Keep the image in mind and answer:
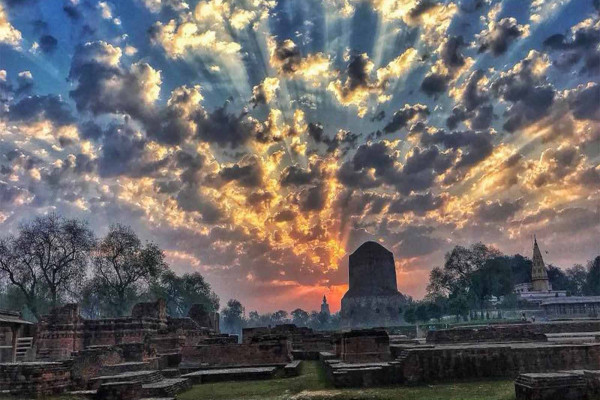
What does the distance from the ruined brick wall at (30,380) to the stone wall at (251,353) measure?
658 centimetres

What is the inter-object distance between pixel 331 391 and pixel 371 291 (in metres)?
86.7

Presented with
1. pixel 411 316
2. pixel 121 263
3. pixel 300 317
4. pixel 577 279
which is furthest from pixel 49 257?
pixel 300 317

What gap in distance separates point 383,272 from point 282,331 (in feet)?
231

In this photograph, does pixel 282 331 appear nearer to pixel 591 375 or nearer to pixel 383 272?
pixel 591 375

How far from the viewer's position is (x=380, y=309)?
92.6m

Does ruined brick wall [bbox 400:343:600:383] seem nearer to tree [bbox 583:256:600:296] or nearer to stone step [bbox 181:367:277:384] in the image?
stone step [bbox 181:367:277:384]

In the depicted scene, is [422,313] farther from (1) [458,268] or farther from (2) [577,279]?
(2) [577,279]

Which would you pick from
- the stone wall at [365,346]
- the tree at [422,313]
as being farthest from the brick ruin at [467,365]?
the tree at [422,313]

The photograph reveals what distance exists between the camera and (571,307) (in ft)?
215

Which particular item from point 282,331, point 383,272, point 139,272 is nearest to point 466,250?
point 383,272

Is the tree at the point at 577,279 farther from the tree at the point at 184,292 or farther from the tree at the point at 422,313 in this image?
the tree at the point at 184,292

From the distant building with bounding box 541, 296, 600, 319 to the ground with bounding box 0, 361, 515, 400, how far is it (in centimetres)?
6077

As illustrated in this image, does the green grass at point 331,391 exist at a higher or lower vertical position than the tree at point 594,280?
lower

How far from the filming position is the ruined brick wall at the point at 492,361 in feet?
37.0
